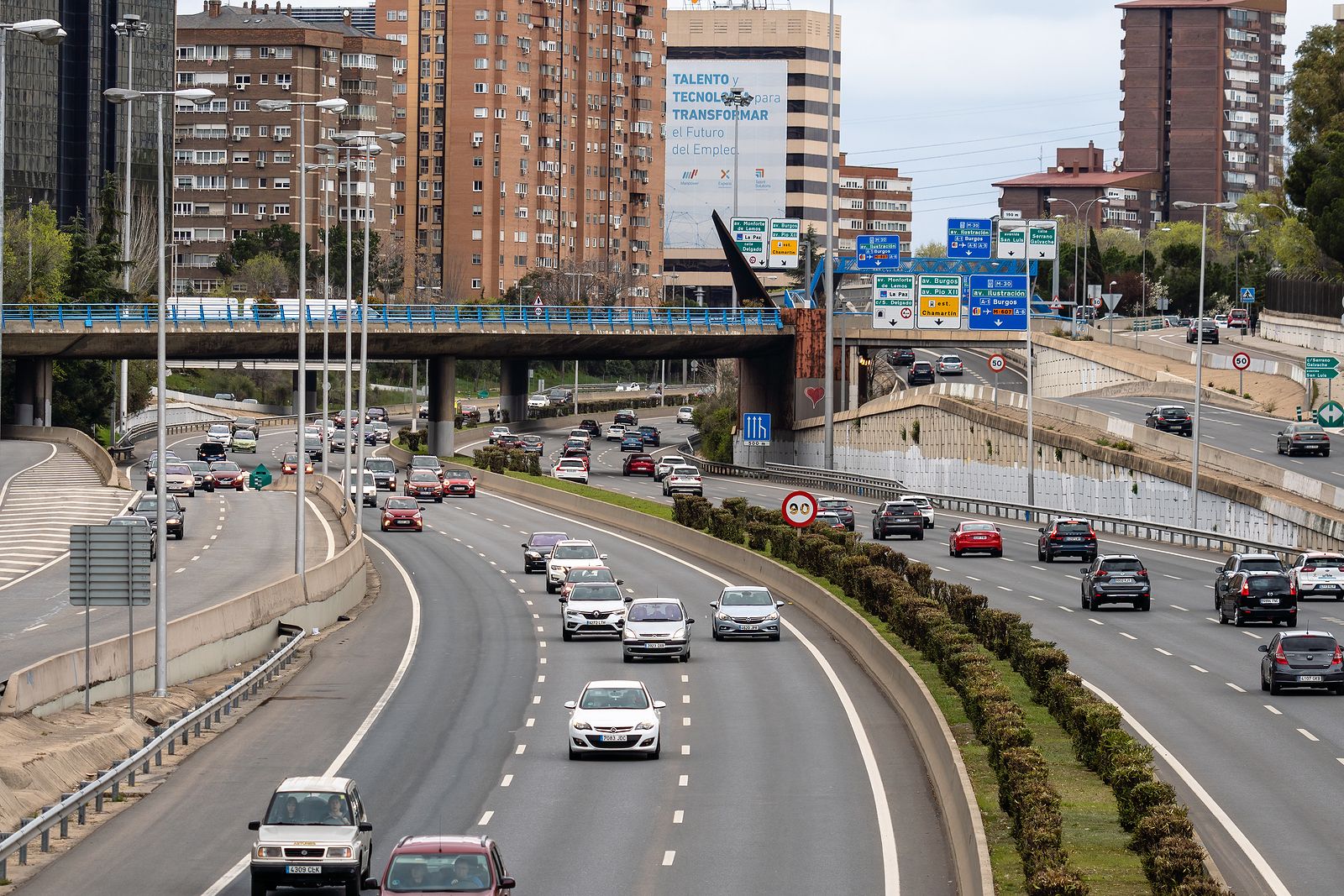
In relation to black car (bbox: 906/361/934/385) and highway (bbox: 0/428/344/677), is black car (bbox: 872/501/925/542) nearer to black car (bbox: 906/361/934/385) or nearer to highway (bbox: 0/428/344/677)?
highway (bbox: 0/428/344/677)

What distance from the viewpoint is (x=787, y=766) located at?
3045 cm

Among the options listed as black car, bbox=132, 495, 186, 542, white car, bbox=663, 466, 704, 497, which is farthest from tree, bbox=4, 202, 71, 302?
black car, bbox=132, 495, 186, 542

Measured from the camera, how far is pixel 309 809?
2158 cm

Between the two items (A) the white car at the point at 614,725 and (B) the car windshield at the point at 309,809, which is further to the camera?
(A) the white car at the point at 614,725

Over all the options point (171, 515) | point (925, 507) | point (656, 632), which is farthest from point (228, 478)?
point (656, 632)

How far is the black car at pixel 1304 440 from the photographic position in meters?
81.5

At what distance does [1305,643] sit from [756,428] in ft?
197

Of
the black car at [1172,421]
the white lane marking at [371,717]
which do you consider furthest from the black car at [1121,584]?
the black car at [1172,421]

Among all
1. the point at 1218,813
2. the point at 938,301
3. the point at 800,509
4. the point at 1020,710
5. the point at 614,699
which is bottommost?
the point at 1218,813

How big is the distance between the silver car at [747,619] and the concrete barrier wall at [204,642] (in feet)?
33.1

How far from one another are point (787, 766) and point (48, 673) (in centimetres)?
1194

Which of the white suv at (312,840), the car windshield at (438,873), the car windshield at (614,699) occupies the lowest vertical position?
the car windshield at (614,699)

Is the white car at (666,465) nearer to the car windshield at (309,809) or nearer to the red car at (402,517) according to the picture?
the red car at (402,517)

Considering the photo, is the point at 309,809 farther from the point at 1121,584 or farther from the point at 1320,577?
the point at 1320,577
